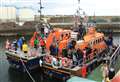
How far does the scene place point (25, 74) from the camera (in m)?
18.3

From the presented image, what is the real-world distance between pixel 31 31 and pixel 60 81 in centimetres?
2738

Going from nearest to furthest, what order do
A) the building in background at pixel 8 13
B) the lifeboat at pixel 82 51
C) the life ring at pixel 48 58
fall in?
the lifeboat at pixel 82 51 → the life ring at pixel 48 58 → the building in background at pixel 8 13

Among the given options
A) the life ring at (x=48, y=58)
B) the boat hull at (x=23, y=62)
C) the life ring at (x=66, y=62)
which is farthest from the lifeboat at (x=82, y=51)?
the boat hull at (x=23, y=62)

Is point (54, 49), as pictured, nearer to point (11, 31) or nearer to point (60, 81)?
point (60, 81)

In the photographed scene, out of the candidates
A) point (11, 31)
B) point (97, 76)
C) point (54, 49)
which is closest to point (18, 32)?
point (11, 31)

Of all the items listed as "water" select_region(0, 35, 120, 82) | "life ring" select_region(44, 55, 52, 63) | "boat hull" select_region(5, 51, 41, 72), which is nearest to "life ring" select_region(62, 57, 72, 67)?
"life ring" select_region(44, 55, 52, 63)

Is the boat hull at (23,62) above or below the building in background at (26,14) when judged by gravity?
below

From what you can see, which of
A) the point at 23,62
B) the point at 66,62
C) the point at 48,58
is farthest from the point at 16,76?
the point at 66,62

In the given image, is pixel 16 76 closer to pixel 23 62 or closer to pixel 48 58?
pixel 23 62

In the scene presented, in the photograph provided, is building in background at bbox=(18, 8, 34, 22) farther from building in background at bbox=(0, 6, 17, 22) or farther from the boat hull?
the boat hull

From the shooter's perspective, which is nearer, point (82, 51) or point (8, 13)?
point (82, 51)

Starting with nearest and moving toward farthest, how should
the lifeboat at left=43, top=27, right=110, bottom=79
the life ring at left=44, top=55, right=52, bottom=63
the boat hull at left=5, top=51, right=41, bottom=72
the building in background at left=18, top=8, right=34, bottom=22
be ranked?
the lifeboat at left=43, top=27, right=110, bottom=79, the life ring at left=44, top=55, right=52, bottom=63, the boat hull at left=5, top=51, right=41, bottom=72, the building in background at left=18, top=8, right=34, bottom=22

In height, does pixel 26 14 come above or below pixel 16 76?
above

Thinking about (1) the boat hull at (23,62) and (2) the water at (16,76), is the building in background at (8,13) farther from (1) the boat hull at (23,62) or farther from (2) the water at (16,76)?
(1) the boat hull at (23,62)
